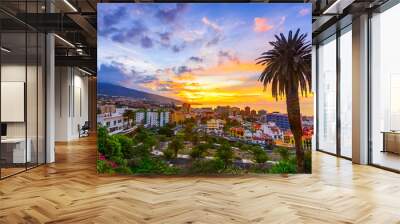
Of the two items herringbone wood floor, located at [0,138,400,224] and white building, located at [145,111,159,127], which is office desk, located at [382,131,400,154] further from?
white building, located at [145,111,159,127]

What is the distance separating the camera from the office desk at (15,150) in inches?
269

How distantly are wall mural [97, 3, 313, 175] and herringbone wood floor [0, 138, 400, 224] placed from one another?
448 millimetres

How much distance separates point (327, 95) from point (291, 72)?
4.83 m

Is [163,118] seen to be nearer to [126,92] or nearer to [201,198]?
[126,92]

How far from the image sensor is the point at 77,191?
5.66m

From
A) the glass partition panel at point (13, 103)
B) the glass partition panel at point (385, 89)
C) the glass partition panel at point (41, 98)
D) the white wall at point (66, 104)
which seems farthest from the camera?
the white wall at point (66, 104)

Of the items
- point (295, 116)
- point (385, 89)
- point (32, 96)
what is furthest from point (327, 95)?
point (32, 96)

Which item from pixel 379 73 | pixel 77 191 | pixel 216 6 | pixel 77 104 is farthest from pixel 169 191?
pixel 77 104

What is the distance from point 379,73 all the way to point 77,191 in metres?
6.61

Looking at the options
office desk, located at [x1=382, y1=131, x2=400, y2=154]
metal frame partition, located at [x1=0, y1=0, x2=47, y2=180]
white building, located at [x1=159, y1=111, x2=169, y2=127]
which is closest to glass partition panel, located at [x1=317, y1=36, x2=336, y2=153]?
office desk, located at [x1=382, y1=131, x2=400, y2=154]

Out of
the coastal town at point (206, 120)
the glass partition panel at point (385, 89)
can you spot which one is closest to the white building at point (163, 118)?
the coastal town at point (206, 120)

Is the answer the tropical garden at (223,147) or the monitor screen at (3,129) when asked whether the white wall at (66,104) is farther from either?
the tropical garden at (223,147)

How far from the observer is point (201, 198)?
5191mm

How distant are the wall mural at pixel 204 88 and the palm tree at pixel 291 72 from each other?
2 centimetres
